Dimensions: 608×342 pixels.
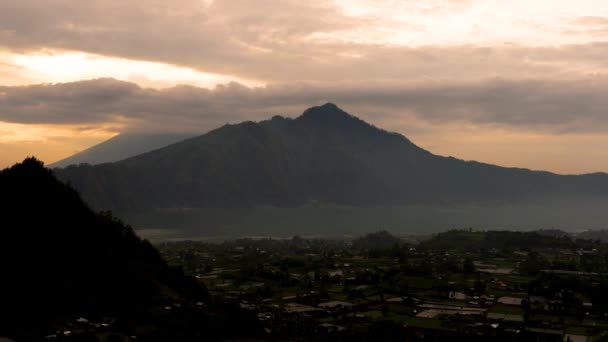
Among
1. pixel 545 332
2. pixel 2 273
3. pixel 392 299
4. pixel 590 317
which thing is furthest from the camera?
pixel 392 299

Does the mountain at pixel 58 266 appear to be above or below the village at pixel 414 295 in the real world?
above

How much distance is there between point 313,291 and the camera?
111 meters

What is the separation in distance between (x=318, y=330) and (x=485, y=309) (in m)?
33.0

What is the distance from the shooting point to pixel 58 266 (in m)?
75.8

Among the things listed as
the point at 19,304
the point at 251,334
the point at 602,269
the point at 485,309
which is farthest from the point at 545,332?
the point at 602,269

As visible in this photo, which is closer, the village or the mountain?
the mountain

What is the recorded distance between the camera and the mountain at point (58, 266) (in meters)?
68.1

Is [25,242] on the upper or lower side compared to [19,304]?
upper

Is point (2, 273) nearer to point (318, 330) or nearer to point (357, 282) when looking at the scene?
point (318, 330)

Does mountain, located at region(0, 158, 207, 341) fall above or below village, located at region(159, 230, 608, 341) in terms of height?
above

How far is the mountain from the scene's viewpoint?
68.1 metres

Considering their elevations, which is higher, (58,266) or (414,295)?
(58,266)

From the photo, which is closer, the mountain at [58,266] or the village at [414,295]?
the mountain at [58,266]

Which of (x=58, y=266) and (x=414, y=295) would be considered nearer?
(x=58, y=266)
